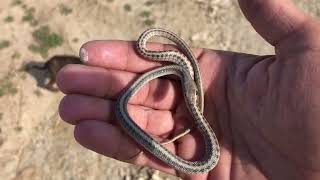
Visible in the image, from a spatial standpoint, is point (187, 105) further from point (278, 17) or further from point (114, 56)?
point (278, 17)

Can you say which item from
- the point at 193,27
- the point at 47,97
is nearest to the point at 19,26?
the point at 47,97

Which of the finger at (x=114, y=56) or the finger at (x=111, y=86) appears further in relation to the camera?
the finger at (x=114, y=56)

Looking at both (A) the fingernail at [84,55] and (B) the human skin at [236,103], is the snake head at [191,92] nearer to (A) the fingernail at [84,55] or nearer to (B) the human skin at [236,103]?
(B) the human skin at [236,103]

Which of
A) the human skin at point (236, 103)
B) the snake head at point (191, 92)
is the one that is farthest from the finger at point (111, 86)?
the snake head at point (191, 92)

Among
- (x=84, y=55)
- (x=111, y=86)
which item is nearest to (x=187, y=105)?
(x=111, y=86)

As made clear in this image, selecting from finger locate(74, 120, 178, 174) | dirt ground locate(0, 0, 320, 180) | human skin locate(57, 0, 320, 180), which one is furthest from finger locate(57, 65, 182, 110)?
dirt ground locate(0, 0, 320, 180)

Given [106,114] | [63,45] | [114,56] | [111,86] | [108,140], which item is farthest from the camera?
[63,45]
